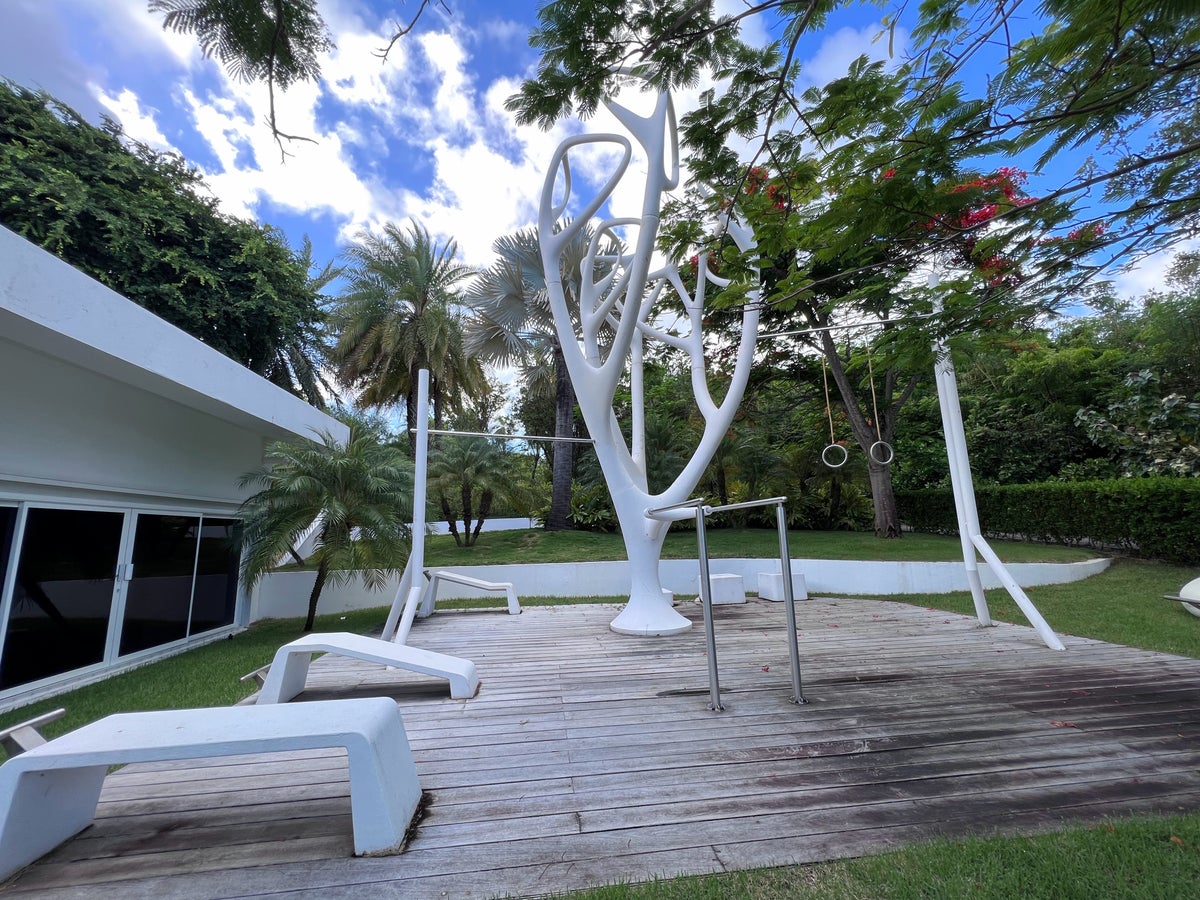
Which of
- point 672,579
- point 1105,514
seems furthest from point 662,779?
point 1105,514

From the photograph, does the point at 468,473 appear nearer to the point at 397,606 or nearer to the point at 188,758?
the point at 397,606

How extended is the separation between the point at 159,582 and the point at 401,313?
1182cm

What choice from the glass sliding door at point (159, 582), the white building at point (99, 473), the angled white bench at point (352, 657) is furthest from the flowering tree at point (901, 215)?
the glass sliding door at point (159, 582)

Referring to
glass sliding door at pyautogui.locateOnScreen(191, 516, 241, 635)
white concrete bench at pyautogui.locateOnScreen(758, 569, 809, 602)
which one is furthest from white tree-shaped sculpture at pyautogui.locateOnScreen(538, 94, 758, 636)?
glass sliding door at pyautogui.locateOnScreen(191, 516, 241, 635)

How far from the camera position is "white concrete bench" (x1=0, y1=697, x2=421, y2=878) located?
204cm

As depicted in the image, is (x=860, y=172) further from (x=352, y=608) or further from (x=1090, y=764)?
(x=352, y=608)

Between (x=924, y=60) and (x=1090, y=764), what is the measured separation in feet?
13.8

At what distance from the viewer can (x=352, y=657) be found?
12.8 ft

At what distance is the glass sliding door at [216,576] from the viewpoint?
8172mm

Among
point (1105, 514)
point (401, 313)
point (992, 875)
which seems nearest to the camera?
point (992, 875)

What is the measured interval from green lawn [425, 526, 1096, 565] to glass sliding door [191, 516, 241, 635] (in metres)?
4.72

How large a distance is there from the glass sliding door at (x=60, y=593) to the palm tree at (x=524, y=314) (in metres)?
10.6

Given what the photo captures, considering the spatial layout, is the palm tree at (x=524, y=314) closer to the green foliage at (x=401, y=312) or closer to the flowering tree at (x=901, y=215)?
the green foliage at (x=401, y=312)

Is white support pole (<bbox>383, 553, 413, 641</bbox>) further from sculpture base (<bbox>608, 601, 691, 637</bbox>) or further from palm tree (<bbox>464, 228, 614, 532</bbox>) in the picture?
palm tree (<bbox>464, 228, 614, 532</bbox>)
